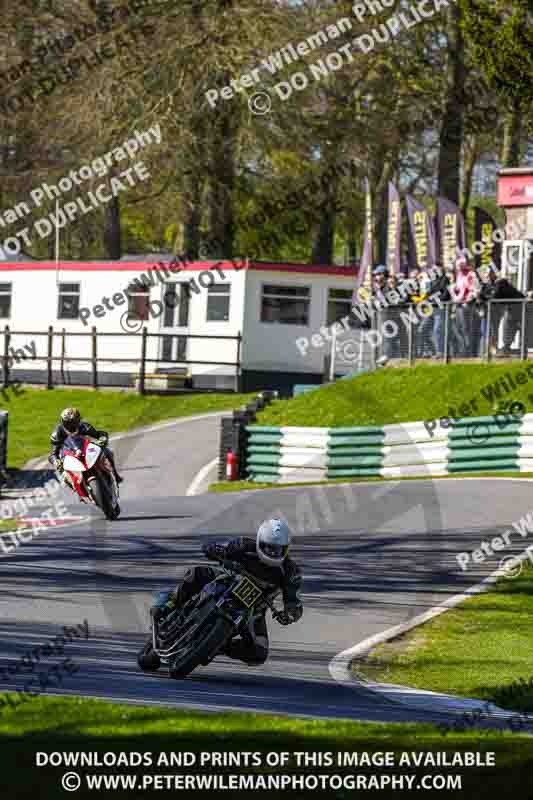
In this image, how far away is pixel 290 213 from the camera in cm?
4856

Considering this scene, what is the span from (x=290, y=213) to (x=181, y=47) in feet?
31.8

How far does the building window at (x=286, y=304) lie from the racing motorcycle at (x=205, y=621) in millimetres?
28039

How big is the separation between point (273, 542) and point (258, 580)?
1.09 ft

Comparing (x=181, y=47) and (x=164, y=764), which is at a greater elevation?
(x=181, y=47)

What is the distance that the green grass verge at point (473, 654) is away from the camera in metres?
11.8

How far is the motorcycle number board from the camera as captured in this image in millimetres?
10617

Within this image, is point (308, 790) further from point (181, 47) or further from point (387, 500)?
point (181, 47)

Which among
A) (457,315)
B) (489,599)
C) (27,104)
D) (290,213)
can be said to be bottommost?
(489,599)

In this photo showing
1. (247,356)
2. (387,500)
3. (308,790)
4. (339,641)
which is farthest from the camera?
(247,356)

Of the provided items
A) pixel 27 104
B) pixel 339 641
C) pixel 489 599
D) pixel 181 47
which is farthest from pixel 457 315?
pixel 27 104

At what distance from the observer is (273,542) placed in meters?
10.7

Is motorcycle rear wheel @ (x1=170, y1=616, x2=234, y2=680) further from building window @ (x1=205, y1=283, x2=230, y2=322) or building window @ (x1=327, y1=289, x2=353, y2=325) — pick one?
building window @ (x1=327, y1=289, x2=353, y2=325)
